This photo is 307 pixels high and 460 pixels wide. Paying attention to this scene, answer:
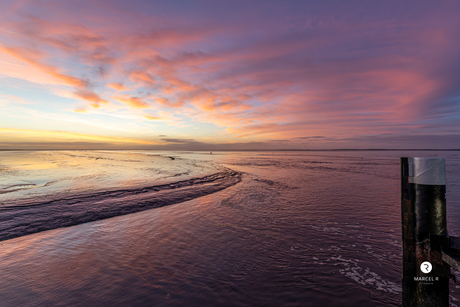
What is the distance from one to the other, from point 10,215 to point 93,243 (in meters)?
6.09

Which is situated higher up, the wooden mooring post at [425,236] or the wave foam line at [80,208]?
the wooden mooring post at [425,236]

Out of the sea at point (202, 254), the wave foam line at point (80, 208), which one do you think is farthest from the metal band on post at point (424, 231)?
the wave foam line at point (80, 208)

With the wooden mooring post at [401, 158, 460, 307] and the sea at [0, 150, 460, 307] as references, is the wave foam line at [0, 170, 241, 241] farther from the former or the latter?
the wooden mooring post at [401, 158, 460, 307]

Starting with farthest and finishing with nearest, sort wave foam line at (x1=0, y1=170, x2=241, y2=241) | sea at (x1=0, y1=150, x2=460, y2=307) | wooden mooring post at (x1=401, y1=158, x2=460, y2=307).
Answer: wave foam line at (x1=0, y1=170, x2=241, y2=241), sea at (x1=0, y1=150, x2=460, y2=307), wooden mooring post at (x1=401, y1=158, x2=460, y2=307)

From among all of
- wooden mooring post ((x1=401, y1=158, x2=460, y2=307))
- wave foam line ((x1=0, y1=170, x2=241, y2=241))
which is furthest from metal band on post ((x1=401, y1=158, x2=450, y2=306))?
wave foam line ((x1=0, y1=170, x2=241, y2=241))

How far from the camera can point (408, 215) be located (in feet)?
10.6

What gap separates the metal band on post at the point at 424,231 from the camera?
118 inches

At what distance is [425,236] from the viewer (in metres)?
3.08

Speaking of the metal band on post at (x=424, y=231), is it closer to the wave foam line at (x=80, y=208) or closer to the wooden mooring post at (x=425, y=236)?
the wooden mooring post at (x=425, y=236)

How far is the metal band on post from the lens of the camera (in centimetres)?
299

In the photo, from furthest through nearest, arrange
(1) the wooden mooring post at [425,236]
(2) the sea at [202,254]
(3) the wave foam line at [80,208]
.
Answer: (3) the wave foam line at [80,208]
(2) the sea at [202,254]
(1) the wooden mooring post at [425,236]

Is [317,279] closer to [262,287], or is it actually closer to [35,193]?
[262,287]

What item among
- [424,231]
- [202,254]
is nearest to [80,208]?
[202,254]

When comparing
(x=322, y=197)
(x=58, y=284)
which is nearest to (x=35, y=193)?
(x=58, y=284)
